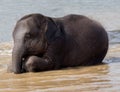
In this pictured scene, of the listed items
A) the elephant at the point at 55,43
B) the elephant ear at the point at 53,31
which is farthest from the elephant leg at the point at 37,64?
the elephant ear at the point at 53,31

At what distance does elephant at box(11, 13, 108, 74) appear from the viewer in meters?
9.08

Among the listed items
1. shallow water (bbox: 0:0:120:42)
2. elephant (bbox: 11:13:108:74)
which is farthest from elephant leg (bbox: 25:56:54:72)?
shallow water (bbox: 0:0:120:42)

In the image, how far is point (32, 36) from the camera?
9250 mm

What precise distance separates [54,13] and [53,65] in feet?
29.3

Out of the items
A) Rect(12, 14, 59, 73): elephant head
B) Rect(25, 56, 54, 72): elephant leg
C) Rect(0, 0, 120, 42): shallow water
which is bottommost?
Rect(0, 0, 120, 42): shallow water

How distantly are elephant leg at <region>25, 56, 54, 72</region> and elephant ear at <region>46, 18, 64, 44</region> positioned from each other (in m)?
0.38

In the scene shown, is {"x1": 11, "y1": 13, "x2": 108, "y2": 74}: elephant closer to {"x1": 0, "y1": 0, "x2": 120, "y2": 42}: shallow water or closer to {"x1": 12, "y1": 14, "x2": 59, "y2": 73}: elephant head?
{"x1": 12, "y1": 14, "x2": 59, "y2": 73}: elephant head

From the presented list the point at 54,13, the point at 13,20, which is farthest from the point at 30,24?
the point at 54,13

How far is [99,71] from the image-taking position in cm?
879

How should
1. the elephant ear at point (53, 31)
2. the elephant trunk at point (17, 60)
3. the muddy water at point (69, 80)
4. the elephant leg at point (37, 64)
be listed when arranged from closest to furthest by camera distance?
1. the muddy water at point (69, 80)
2. the elephant trunk at point (17, 60)
3. the elephant leg at point (37, 64)
4. the elephant ear at point (53, 31)

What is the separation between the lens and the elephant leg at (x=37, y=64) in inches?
354

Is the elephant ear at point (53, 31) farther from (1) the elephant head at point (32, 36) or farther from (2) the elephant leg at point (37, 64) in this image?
(2) the elephant leg at point (37, 64)

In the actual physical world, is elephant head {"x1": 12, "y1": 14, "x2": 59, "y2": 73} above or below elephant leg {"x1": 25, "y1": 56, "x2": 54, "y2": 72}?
above

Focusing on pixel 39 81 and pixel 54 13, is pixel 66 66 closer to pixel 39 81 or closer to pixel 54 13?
pixel 39 81
